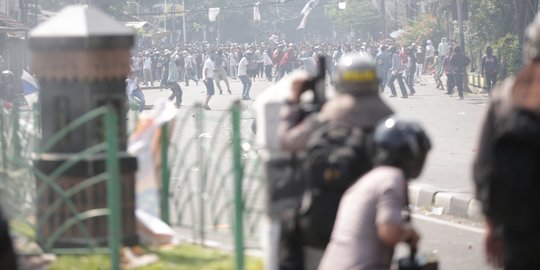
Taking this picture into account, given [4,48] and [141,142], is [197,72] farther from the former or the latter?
[141,142]

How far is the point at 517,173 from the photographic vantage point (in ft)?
13.3

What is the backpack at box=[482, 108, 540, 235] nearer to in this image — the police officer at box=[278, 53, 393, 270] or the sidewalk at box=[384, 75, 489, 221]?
the sidewalk at box=[384, 75, 489, 221]

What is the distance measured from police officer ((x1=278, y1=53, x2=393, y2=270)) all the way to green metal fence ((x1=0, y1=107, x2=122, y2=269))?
5.05 ft

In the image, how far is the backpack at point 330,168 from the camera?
18.0ft

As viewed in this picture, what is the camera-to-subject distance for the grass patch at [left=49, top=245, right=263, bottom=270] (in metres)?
7.81

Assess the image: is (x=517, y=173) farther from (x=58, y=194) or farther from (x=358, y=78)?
(x=58, y=194)

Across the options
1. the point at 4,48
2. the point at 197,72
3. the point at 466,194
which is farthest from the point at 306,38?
the point at 466,194

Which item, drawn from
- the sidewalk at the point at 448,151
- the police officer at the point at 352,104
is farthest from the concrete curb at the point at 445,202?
the police officer at the point at 352,104

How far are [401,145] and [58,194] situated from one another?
362 centimetres

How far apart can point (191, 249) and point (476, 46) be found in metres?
35.5

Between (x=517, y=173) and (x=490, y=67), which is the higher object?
(x=517, y=173)

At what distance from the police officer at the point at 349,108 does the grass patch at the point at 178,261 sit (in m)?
1.97

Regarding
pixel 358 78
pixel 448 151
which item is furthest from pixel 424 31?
pixel 358 78

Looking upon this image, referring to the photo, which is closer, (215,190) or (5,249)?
(5,249)
